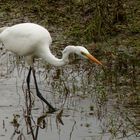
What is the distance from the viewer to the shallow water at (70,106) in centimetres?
671

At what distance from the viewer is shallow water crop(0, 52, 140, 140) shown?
6715 millimetres

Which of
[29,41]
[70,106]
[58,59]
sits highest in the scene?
[29,41]

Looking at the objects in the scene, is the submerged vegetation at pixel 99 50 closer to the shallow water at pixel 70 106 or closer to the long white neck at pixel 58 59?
the shallow water at pixel 70 106

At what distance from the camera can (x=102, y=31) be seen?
9984 mm

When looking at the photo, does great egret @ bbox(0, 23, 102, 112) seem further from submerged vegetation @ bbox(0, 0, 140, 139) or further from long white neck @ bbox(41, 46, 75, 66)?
submerged vegetation @ bbox(0, 0, 140, 139)

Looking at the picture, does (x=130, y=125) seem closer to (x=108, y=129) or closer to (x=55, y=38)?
(x=108, y=129)

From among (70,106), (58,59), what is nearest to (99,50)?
(58,59)

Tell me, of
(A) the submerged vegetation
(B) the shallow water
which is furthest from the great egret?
(A) the submerged vegetation

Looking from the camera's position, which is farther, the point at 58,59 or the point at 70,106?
the point at 58,59

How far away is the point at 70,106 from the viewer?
7.54m

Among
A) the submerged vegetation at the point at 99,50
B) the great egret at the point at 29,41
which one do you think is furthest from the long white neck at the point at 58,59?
the submerged vegetation at the point at 99,50

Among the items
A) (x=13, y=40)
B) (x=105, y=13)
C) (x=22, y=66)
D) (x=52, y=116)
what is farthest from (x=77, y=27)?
(x=52, y=116)

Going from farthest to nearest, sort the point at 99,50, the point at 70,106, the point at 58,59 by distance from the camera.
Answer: the point at 99,50 < the point at 58,59 < the point at 70,106

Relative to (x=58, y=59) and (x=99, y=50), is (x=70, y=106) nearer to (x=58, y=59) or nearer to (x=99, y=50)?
(x=58, y=59)
